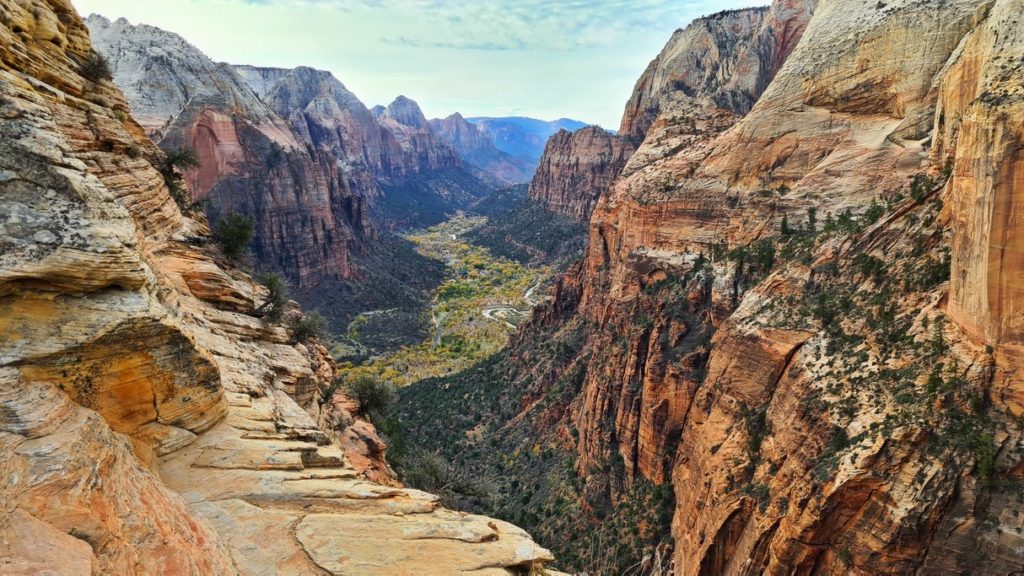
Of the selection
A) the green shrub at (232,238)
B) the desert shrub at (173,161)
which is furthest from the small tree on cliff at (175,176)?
the green shrub at (232,238)

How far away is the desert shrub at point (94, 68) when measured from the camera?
23.6 meters

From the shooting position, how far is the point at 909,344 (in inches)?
798

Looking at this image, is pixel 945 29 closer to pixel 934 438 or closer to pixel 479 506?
pixel 934 438

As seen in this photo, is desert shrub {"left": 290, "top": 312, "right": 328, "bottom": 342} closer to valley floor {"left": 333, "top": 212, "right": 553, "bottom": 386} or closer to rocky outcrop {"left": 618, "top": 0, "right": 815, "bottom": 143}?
valley floor {"left": 333, "top": 212, "right": 553, "bottom": 386}

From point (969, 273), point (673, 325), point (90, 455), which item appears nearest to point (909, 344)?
point (969, 273)

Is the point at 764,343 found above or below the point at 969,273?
below

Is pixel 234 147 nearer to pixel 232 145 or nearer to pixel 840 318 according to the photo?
pixel 232 145

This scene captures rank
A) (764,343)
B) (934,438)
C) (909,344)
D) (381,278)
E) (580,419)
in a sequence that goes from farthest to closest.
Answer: (381,278), (580,419), (764,343), (909,344), (934,438)

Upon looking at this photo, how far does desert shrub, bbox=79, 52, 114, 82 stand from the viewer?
23.6 m

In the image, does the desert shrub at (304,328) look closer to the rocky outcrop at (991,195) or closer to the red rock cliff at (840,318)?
the red rock cliff at (840,318)

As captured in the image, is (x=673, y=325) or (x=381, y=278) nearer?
(x=673, y=325)

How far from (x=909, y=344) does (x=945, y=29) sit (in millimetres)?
23329

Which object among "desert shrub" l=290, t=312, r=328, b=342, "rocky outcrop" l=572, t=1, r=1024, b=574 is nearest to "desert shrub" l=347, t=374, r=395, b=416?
"desert shrub" l=290, t=312, r=328, b=342

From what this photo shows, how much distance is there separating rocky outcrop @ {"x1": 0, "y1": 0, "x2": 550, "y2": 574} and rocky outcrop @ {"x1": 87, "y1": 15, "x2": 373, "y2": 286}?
82.9 m
